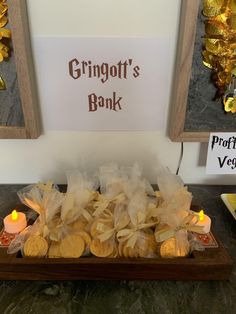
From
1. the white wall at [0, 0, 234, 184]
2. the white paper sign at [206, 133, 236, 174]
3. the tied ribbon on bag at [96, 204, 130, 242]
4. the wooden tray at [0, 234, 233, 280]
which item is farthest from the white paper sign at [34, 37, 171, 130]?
the wooden tray at [0, 234, 233, 280]

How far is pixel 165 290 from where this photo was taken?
508 millimetres

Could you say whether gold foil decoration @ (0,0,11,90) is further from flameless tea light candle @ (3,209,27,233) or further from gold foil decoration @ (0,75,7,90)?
flameless tea light candle @ (3,209,27,233)

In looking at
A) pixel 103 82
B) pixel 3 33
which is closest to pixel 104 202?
pixel 103 82

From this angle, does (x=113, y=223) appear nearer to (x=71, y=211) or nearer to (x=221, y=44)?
(x=71, y=211)

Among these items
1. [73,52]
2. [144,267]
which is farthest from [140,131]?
[144,267]

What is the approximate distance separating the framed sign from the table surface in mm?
349

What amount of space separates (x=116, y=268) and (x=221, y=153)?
1.37ft

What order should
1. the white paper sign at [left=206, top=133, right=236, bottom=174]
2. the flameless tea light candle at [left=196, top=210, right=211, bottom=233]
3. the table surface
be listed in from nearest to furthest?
the table surface → the flameless tea light candle at [left=196, top=210, right=211, bottom=233] → the white paper sign at [left=206, top=133, right=236, bottom=174]

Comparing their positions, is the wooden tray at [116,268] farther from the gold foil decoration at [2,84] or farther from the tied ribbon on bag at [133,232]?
the gold foil decoration at [2,84]

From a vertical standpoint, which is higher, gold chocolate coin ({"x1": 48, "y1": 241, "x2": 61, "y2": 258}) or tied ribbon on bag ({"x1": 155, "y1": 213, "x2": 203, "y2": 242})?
tied ribbon on bag ({"x1": 155, "y1": 213, "x2": 203, "y2": 242})

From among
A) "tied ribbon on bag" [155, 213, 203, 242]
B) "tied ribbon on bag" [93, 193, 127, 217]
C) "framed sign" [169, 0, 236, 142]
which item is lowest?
"tied ribbon on bag" [155, 213, 203, 242]

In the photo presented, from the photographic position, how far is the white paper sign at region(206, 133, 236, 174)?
722 millimetres

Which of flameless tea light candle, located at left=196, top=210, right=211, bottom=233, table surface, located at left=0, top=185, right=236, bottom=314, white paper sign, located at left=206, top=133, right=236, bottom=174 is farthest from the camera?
white paper sign, located at left=206, top=133, right=236, bottom=174

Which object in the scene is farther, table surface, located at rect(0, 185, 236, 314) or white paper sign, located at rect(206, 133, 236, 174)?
white paper sign, located at rect(206, 133, 236, 174)
